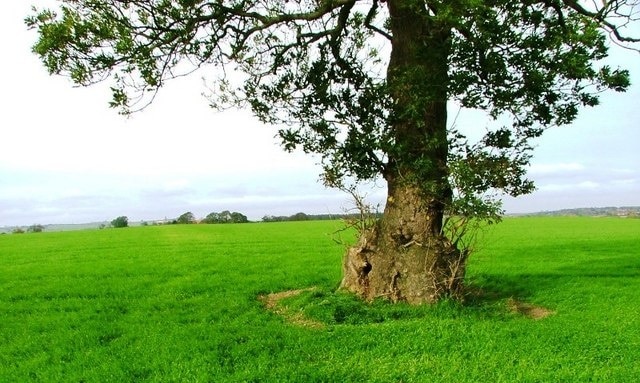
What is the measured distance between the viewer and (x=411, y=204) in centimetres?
1234

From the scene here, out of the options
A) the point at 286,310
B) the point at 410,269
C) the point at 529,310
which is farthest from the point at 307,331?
the point at 529,310

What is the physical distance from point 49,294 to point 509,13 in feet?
50.7

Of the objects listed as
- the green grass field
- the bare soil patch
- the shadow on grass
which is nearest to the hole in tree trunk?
the shadow on grass

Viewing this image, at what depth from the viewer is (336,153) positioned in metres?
11.8

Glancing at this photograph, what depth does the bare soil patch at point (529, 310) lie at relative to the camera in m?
12.6

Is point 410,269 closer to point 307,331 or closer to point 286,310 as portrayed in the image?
point 307,331

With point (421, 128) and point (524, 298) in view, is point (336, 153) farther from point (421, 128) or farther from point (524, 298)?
point (524, 298)

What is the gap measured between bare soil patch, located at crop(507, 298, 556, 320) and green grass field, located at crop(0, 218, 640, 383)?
6.3 inches

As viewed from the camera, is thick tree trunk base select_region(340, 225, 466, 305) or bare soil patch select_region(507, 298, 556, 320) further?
bare soil patch select_region(507, 298, 556, 320)

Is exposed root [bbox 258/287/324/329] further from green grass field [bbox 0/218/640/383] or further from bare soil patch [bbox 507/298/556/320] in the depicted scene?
A: bare soil patch [bbox 507/298/556/320]


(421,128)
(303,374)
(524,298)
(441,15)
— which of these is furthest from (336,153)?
(524,298)

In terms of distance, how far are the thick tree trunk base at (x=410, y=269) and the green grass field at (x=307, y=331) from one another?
45cm

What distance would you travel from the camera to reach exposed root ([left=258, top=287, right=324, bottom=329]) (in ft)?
38.0

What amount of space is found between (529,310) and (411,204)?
424 centimetres
